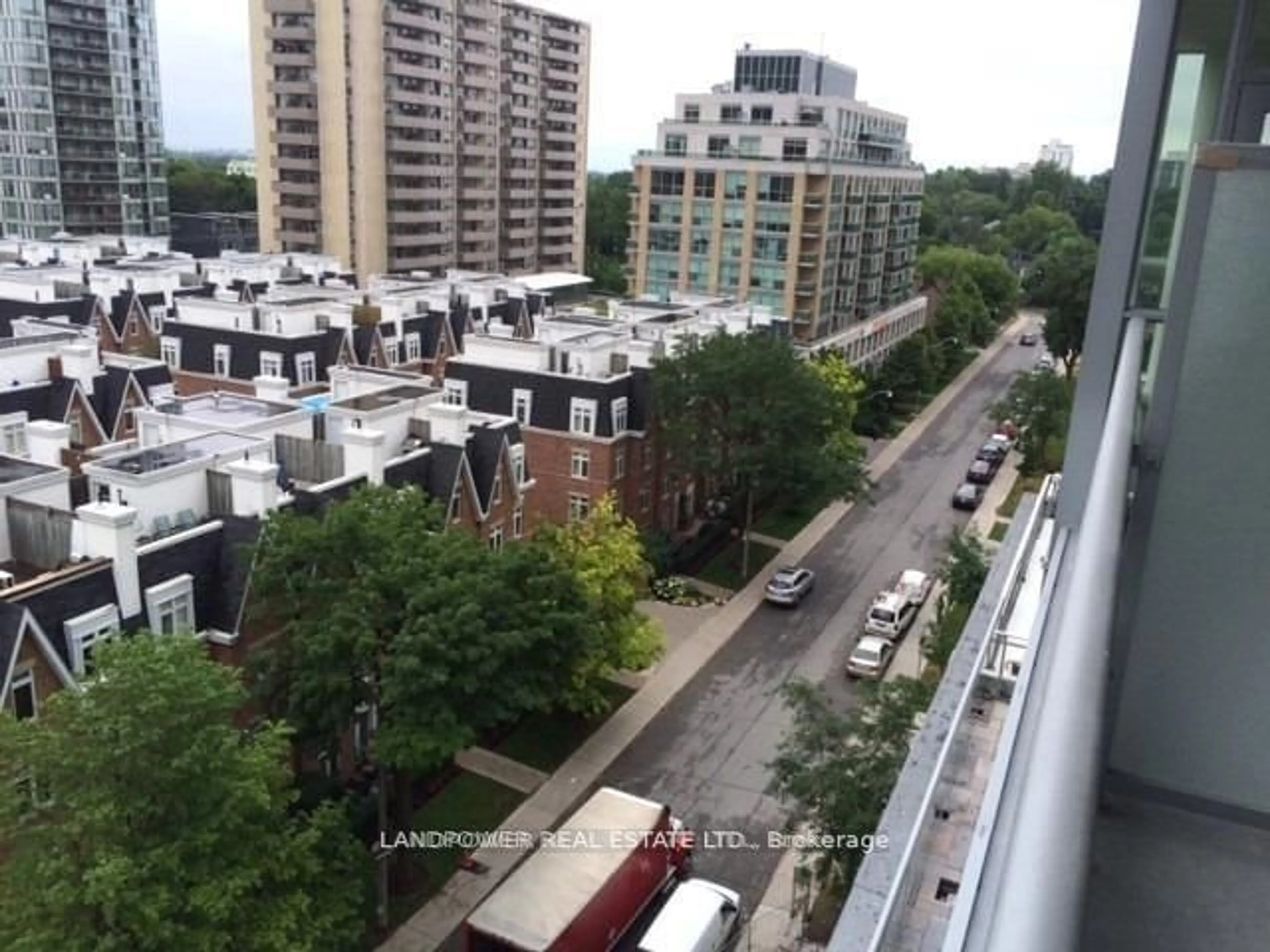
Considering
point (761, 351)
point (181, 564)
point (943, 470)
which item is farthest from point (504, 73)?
point (181, 564)

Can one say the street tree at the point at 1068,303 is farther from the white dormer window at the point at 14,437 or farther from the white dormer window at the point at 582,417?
the white dormer window at the point at 14,437

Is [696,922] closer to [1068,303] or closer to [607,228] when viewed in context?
[1068,303]

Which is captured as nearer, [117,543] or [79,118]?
[117,543]

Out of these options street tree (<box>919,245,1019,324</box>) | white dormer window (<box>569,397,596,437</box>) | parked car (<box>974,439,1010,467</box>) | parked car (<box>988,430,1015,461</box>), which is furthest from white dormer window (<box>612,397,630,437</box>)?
street tree (<box>919,245,1019,324</box>)

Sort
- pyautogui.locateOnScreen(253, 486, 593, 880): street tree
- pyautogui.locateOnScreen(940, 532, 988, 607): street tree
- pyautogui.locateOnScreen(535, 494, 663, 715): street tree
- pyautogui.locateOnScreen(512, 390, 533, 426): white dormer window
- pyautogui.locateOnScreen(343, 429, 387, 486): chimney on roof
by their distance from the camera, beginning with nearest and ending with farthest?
pyautogui.locateOnScreen(253, 486, 593, 880): street tree
pyautogui.locateOnScreen(343, 429, 387, 486): chimney on roof
pyautogui.locateOnScreen(535, 494, 663, 715): street tree
pyautogui.locateOnScreen(940, 532, 988, 607): street tree
pyautogui.locateOnScreen(512, 390, 533, 426): white dormer window

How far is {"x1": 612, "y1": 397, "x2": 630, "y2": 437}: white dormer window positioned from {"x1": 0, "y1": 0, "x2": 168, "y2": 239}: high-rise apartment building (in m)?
64.7

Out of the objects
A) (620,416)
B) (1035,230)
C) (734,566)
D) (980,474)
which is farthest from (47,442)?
(1035,230)

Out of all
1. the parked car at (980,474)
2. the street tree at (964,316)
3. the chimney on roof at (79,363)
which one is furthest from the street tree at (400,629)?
the street tree at (964,316)

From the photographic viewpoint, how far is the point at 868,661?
94.9 feet

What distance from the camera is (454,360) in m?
36.1

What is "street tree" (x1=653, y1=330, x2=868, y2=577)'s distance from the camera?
113 ft

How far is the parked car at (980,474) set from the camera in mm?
48844

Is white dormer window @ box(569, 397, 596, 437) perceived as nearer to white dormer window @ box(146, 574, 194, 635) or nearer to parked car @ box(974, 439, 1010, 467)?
white dormer window @ box(146, 574, 194, 635)

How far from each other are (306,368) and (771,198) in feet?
103
